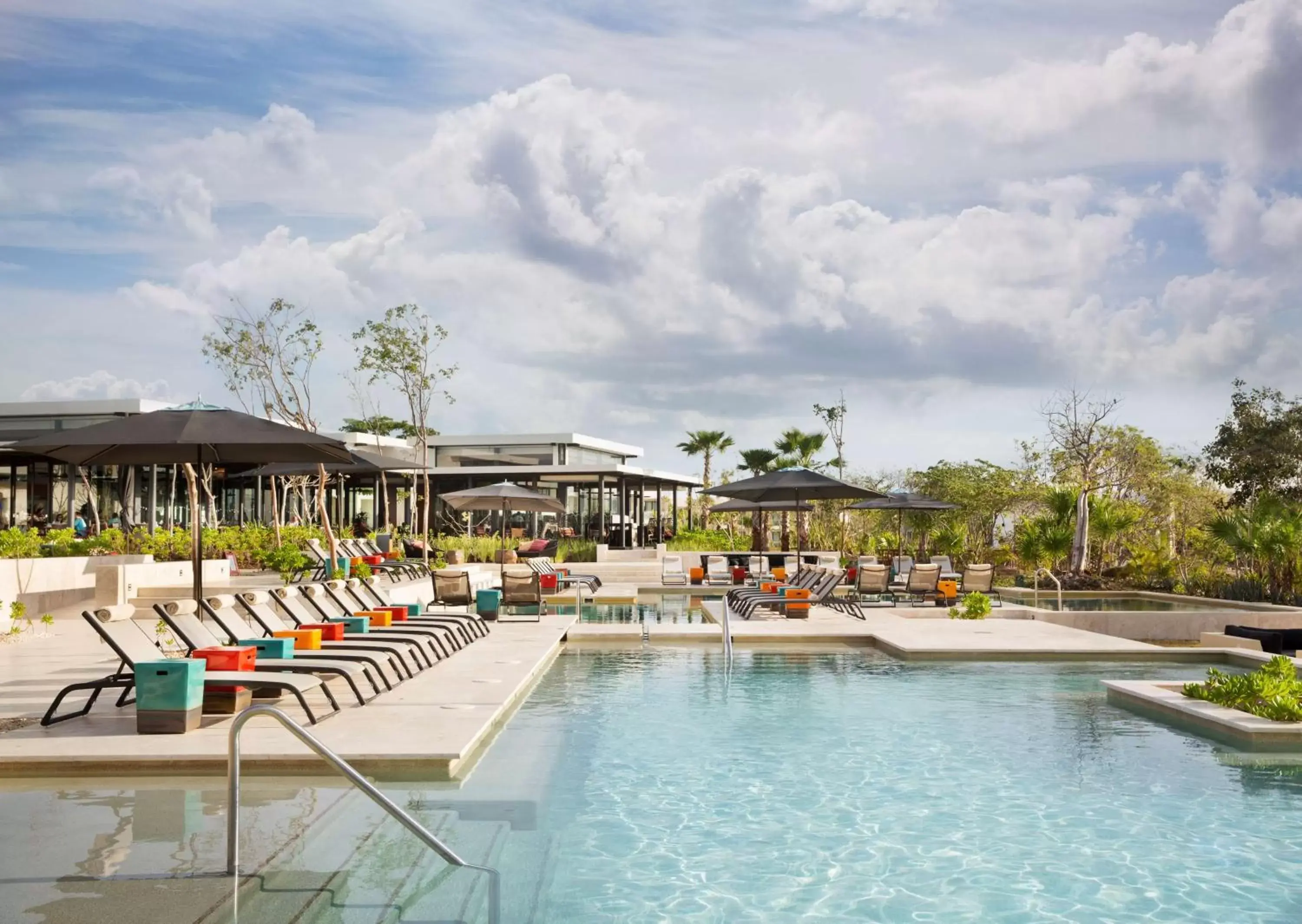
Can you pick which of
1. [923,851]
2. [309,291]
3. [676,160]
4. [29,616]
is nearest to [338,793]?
[923,851]

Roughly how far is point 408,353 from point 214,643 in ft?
67.1

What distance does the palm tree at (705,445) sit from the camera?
4528 cm

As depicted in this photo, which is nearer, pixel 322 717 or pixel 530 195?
pixel 322 717

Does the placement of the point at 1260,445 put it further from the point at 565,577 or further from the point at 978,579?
the point at 565,577

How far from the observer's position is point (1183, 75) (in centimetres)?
2428

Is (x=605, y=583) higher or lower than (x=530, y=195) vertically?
lower

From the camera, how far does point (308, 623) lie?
11281mm

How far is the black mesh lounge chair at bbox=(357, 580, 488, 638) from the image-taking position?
12.6 m

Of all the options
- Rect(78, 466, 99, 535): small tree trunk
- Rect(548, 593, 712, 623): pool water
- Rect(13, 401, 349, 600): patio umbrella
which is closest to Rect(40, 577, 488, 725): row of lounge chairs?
Rect(13, 401, 349, 600): patio umbrella

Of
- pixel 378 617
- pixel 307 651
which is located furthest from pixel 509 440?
pixel 307 651

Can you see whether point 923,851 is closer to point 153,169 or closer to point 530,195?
point 530,195

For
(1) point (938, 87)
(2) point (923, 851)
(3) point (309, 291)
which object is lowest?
(2) point (923, 851)

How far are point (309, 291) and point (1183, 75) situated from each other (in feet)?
68.0

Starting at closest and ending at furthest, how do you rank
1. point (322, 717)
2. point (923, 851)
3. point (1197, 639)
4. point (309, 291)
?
point (923, 851), point (322, 717), point (1197, 639), point (309, 291)
